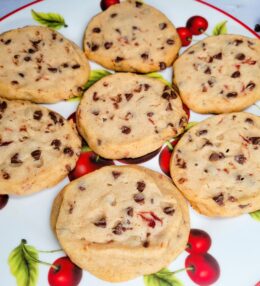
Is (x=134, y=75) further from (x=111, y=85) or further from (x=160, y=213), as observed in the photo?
(x=160, y=213)

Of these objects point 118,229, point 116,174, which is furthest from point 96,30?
point 118,229

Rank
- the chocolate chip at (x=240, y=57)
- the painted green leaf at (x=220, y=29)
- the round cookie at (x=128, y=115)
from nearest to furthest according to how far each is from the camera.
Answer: the round cookie at (x=128, y=115)
the chocolate chip at (x=240, y=57)
the painted green leaf at (x=220, y=29)

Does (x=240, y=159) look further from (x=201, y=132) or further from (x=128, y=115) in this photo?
(x=128, y=115)

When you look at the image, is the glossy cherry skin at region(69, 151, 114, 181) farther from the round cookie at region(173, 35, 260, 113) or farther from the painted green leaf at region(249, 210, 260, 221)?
the painted green leaf at region(249, 210, 260, 221)

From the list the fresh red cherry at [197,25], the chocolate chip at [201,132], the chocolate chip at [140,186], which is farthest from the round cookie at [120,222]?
the fresh red cherry at [197,25]

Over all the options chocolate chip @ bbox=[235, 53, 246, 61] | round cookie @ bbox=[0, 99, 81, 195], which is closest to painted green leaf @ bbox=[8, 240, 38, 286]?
round cookie @ bbox=[0, 99, 81, 195]

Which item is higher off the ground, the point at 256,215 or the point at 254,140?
the point at 254,140

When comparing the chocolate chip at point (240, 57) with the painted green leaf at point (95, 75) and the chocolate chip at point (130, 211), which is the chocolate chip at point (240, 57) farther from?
the chocolate chip at point (130, 211)
